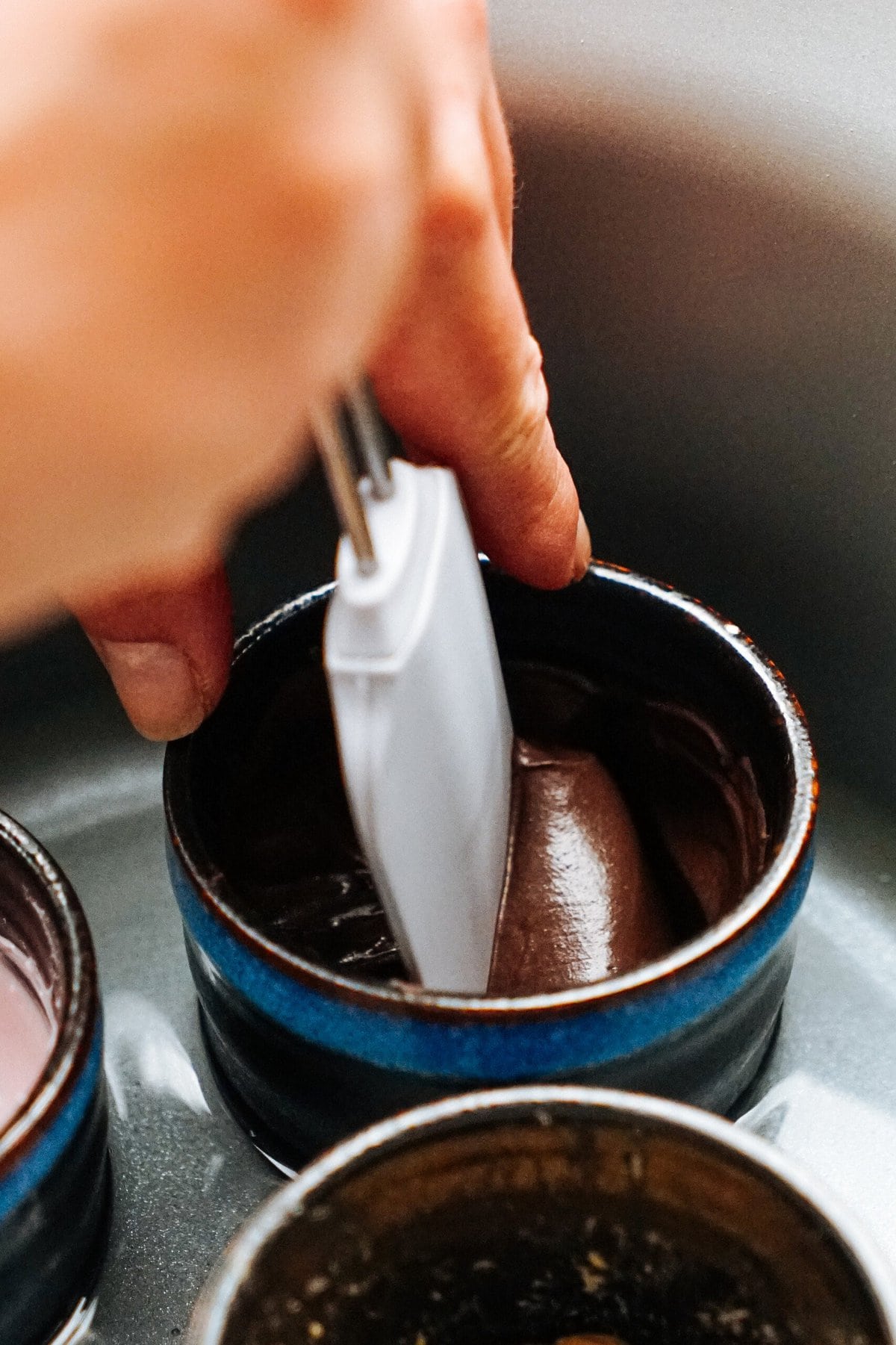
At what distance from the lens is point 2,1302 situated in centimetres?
29

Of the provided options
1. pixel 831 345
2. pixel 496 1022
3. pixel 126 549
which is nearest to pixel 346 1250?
pixel 496 1022

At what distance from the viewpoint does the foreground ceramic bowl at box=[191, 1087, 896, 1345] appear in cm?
22

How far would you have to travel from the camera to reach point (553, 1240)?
259mm

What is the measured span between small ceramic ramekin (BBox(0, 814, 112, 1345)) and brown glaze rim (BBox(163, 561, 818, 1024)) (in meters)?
0.03

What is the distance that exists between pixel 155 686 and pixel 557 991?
0.11 m

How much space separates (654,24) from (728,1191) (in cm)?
35

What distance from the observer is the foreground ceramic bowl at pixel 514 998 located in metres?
0.28

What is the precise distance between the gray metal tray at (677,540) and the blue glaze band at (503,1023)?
0.38ft

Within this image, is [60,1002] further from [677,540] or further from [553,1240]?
[677,540]

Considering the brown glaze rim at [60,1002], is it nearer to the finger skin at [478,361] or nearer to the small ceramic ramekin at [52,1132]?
the small ceramic ramekin at [52,1132]

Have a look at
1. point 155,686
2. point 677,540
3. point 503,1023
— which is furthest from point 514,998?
point 677,540

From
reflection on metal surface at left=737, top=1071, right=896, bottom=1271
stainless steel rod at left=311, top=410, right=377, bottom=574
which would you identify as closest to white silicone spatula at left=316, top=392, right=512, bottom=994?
stainless steel rod at left=311, top=410, right=377, bottom=574

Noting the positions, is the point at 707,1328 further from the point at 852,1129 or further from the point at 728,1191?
the point at 852,1129

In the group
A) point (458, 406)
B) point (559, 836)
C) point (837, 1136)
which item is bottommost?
point (837, 1136)
